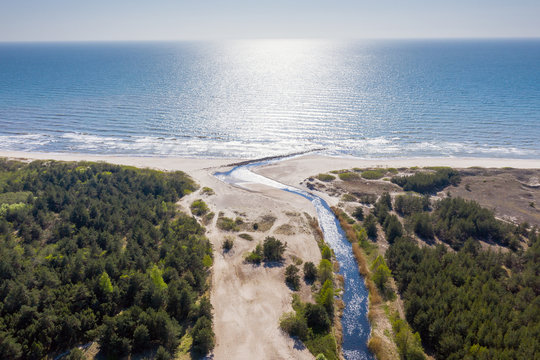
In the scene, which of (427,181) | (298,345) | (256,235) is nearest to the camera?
(298,345)

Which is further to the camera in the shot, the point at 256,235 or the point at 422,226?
the point at 256,235

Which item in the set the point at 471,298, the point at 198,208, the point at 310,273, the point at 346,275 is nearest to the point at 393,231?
the point at 346,275

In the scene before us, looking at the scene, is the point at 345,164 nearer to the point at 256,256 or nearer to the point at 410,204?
the point at 410,204

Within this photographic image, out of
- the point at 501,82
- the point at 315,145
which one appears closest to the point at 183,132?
the point at 315,145

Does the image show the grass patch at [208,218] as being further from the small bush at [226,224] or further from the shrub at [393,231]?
the shrub at [393,231]

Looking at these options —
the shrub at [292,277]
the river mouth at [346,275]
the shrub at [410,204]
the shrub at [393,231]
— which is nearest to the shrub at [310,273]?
the shrub at [292,277]

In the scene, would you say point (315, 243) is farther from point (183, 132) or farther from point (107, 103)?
point (107, 103)

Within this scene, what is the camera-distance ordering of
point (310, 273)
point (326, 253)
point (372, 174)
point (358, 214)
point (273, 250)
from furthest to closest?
point (372, 174) → point (358, 214) → point (273, 250) → point (326, 253) → point (310, 273)
